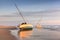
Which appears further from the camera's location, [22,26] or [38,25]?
[38,25]

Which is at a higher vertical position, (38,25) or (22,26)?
(38,25)

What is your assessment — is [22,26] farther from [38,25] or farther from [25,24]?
[38,25]

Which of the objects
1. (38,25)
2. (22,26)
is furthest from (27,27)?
(38,25)

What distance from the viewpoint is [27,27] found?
224 feet

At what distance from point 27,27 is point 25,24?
Answer: 186cm

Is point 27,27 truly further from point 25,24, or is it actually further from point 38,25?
point 38,25

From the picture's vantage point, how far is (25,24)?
69625mm

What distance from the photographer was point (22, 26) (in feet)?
224

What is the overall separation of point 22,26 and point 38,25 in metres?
22.9

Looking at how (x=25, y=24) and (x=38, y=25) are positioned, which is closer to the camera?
(x=25, y=24)

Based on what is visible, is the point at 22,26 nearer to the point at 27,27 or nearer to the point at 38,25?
the point at 27,27

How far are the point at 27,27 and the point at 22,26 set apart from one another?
1602 millimetres

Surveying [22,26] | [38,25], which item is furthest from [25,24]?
[38,25]

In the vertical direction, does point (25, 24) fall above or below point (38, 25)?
below
